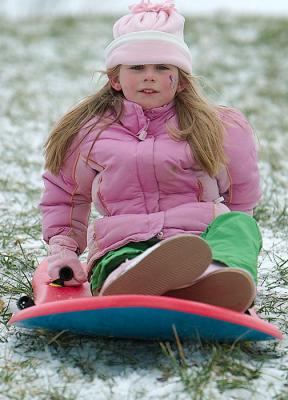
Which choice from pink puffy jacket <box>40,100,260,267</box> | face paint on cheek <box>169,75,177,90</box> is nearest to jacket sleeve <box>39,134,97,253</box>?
pink puffy jacket <box>40,100,260,267</box>

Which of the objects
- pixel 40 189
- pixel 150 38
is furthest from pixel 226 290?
pixel 40 189

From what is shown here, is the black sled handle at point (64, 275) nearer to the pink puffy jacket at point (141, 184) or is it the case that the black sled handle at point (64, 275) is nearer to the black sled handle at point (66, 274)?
the black sled handle at point (66, 274)

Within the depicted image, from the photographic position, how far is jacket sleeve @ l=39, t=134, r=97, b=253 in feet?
9.89

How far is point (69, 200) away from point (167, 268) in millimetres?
731

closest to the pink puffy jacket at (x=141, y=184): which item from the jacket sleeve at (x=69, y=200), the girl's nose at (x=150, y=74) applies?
the jacket sleeve at (x=69, y=200)

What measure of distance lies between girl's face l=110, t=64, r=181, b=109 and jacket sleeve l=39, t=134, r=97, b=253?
11.1 inches

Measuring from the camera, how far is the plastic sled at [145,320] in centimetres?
234

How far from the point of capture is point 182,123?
2.96 m

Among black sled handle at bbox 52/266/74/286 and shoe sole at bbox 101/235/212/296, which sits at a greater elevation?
shoe sole at bbox 101/235/212/296

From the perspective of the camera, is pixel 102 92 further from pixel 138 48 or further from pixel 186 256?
pixel 186 256

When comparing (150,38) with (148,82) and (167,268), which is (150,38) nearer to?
(148,82)

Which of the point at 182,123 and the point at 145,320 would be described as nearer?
the point at 145,320

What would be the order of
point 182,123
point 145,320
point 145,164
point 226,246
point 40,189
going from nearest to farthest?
point 145,320
point 226,246
point 145,164
point 182,123
point 40,189

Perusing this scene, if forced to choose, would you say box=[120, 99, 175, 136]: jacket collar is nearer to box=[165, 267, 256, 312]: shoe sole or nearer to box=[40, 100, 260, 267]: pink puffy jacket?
box=[40, 100, 260, 267]: pink puffy jacket
